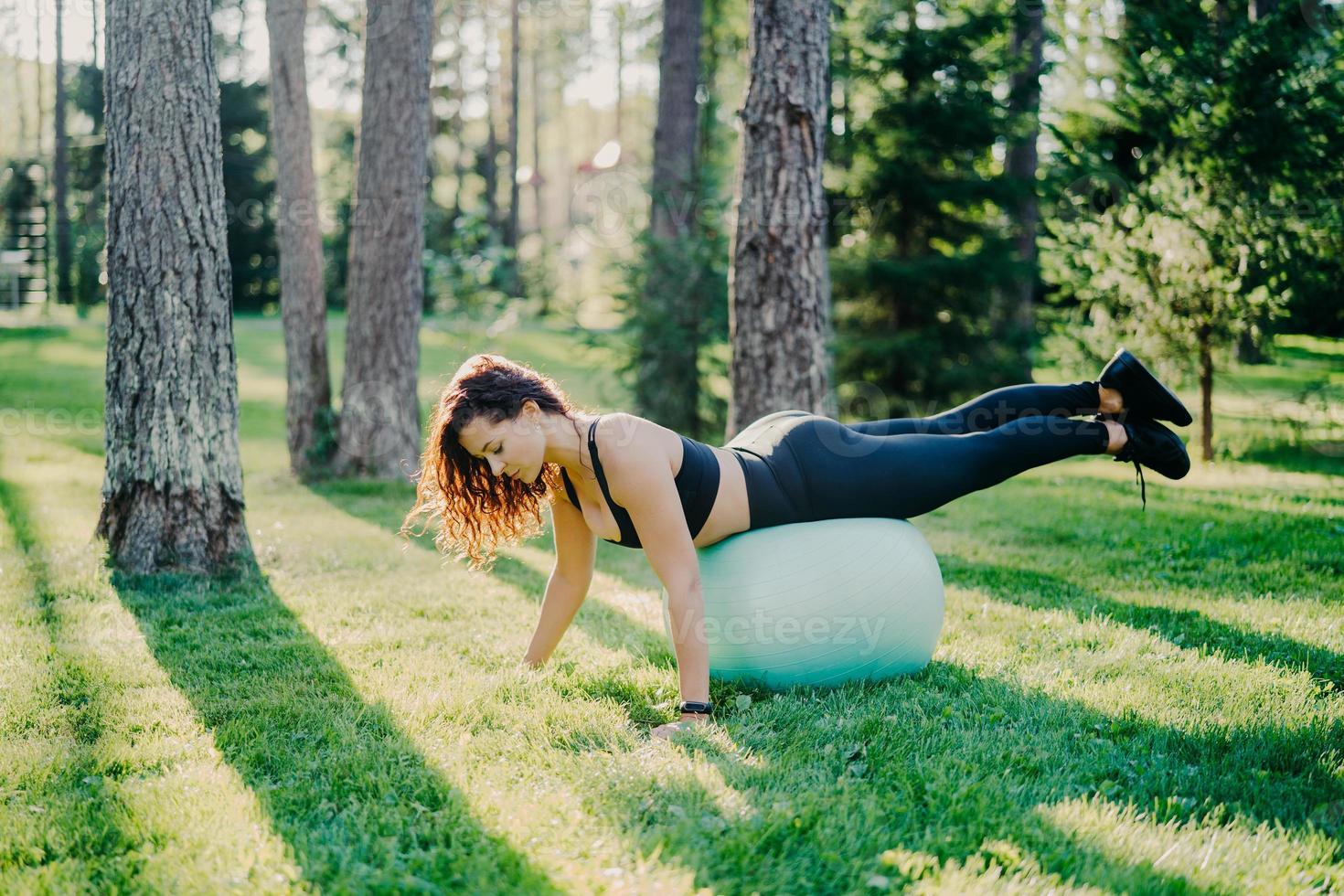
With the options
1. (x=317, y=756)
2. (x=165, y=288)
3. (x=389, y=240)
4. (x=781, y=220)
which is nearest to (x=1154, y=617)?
(x=781, y=220)

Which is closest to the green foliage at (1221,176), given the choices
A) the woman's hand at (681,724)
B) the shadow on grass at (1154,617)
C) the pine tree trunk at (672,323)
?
the pine tree trunk at (672,323)

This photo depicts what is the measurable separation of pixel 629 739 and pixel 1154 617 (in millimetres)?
3009

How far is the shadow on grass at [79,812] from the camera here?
268 cm

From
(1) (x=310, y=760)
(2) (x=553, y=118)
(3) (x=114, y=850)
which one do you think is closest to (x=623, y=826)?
(1) (x=310, y=760)

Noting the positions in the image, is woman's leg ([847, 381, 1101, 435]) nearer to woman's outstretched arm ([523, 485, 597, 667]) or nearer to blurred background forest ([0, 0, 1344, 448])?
woman's outstretched arm ([523, 485, 597, 667])

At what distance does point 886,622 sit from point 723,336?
281 inches

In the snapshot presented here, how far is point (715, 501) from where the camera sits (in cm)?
394

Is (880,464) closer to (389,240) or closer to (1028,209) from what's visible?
(389,240)

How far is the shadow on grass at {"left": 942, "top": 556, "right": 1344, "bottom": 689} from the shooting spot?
4344 mm

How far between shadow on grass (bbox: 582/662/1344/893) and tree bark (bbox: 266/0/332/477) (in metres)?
6.68

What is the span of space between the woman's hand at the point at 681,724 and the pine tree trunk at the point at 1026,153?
939 cm

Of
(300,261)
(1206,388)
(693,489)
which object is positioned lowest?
(693,489)

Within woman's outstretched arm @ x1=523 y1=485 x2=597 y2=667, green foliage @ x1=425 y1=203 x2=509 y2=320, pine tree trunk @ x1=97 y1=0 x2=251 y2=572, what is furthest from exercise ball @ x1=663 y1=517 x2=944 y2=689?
green foliage @ x1=425 y1=203 x2=509 y2=320

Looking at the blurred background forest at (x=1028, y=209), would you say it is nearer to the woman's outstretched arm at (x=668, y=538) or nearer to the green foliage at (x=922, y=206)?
the green foliage at (x=922, y=206)
